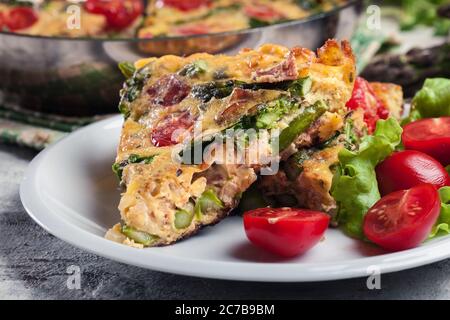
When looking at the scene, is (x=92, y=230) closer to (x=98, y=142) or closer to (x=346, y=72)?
(x=98, y=142)

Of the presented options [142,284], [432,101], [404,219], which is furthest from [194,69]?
[432,101]

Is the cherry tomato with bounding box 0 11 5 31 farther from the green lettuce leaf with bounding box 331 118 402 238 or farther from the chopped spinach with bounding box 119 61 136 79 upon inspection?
the green lettuce leaf with bounding box 331 118 402 238

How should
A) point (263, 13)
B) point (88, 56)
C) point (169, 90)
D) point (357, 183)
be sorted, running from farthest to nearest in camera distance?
point (263, 13), point (88, 56), point (169, 90), point (357, 183)

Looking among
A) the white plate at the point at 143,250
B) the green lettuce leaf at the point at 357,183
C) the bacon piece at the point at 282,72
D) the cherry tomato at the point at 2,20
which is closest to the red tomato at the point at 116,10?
the cherry tomato at the point at 2,20

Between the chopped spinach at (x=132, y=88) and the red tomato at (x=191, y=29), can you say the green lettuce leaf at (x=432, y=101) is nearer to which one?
the chopped spinach at (x=132, y=88)

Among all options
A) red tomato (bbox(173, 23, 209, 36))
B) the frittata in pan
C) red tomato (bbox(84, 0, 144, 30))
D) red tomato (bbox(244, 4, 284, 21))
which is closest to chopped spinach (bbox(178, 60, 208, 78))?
the frittata in pan

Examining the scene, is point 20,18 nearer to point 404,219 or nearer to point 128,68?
point 128,68
